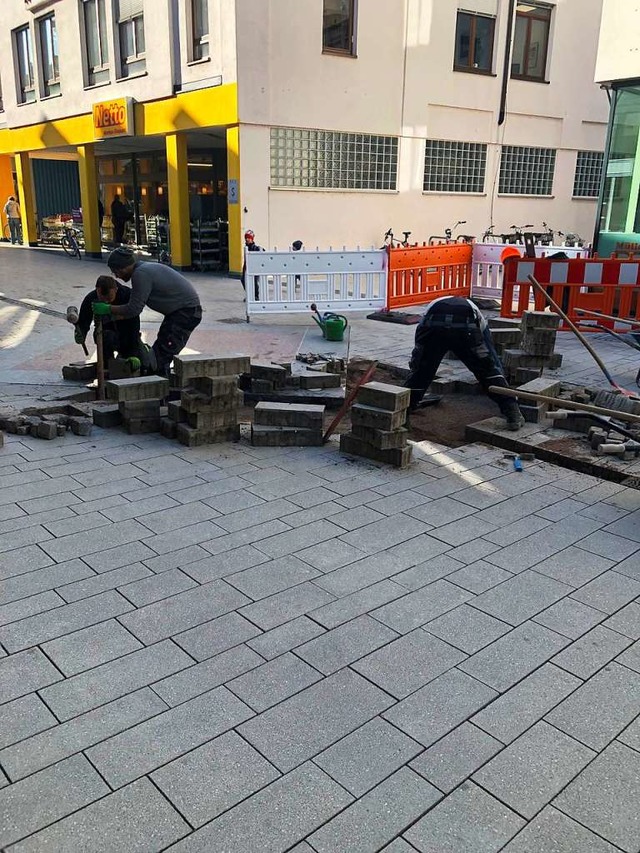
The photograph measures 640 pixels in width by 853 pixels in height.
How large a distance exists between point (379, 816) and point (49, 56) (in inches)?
1071

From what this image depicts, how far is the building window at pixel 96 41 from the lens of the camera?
2055cm

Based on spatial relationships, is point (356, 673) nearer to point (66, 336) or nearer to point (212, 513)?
point (212, 513)

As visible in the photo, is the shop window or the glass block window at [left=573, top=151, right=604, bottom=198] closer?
the glass block window at [left=573, top=151, right=604, bottom=198]

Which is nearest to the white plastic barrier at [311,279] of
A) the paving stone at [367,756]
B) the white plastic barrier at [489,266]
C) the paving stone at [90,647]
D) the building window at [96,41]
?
the white plastic barrier at [489,266]

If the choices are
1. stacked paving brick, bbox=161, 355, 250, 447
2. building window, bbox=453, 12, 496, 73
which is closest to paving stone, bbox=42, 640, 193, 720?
stacked paving brick, bbox=161, 355, 250, 447

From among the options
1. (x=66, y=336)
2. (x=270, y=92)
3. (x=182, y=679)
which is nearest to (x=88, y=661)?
(x=182, y=679)

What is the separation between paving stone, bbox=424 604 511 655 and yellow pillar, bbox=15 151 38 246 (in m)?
28.6

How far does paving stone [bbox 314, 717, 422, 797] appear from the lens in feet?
8.71

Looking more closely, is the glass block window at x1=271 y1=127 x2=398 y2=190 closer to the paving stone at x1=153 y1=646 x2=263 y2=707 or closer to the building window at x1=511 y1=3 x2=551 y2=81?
the building window at x1=511 y1=3 x2=551 y2=81

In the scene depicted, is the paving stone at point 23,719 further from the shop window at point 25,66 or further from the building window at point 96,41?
the shop window at point 25,66

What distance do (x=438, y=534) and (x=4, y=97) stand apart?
1154 inches

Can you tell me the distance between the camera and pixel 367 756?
2766mm

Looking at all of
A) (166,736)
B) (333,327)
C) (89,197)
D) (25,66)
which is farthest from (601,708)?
(25,66)

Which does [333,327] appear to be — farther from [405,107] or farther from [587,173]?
[587,173]
